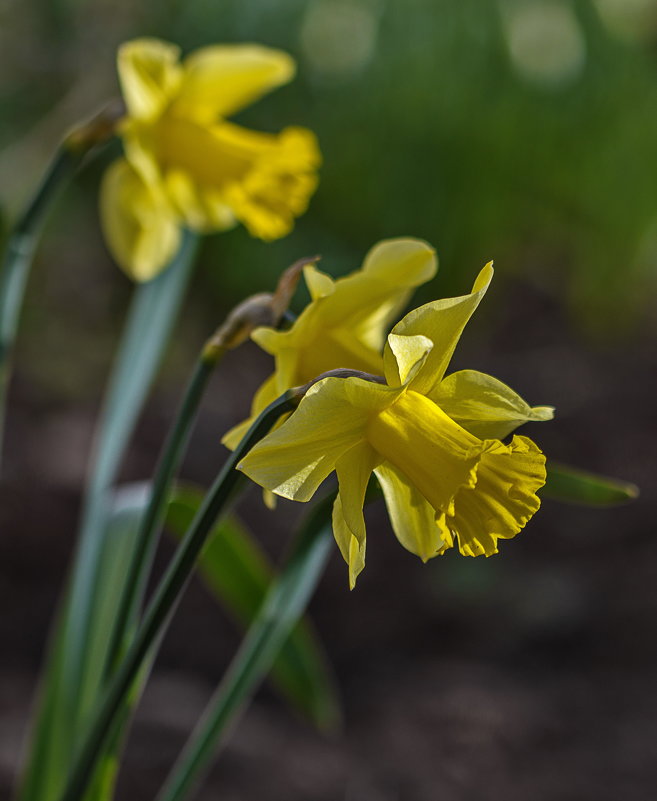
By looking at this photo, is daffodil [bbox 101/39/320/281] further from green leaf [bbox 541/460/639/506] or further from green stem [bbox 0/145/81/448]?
green leaf [bbox 541/460/639/506]

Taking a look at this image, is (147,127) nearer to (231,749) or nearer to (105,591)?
(105,591)

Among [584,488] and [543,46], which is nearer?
[584,488]

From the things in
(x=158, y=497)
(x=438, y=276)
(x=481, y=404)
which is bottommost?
(x=438, y=276)

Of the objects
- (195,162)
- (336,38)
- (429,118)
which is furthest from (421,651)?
(336,38)

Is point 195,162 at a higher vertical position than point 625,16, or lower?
higher

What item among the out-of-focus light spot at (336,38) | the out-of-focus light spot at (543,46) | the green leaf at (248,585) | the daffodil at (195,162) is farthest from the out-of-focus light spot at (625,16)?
the green leaf at (248,585)

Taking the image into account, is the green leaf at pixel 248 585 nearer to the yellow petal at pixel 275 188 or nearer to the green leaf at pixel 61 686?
the green leaf at pixel 61 686

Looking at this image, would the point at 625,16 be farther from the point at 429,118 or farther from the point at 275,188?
the point at 275,188
